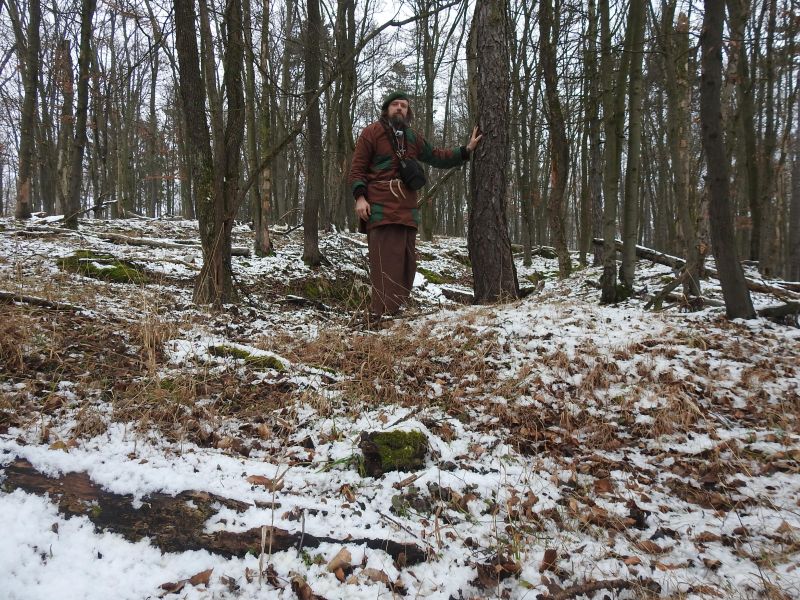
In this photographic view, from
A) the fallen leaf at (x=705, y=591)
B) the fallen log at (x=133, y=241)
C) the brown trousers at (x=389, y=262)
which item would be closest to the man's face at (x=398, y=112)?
the brown trousers at (x=389, y=262)

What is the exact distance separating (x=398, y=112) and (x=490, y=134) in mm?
1014

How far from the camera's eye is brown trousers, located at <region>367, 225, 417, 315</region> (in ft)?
13.8

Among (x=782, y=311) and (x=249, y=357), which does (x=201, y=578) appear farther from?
(x=782, y=311)

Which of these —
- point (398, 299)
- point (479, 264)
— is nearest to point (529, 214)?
point (479, 264)

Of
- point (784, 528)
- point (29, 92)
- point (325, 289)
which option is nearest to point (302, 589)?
point (784, 528)

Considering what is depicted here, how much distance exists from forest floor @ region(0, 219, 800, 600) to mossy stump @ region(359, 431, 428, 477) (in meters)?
0.03

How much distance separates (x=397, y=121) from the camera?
163 inches

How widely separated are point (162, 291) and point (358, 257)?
365cm

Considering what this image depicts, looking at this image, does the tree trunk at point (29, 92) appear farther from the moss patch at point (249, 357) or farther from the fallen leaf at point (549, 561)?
the fallen leaf at point (549, 561)

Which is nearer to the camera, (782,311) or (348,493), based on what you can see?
(348,493)

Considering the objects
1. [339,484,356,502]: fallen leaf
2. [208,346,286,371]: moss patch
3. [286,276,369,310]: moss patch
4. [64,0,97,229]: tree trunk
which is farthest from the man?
[64,0,97,229]: tree trunk

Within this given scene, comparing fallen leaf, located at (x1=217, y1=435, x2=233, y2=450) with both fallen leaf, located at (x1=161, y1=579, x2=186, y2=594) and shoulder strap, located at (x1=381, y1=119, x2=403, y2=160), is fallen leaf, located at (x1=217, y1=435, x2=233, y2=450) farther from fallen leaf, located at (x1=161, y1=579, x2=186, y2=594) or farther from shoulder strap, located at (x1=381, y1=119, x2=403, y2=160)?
shoulder strap, located at (x1=381, y1=119, x2=403, y2=160)

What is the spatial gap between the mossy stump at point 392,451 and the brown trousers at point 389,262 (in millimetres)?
2161

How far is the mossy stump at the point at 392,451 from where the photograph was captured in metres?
2.06
